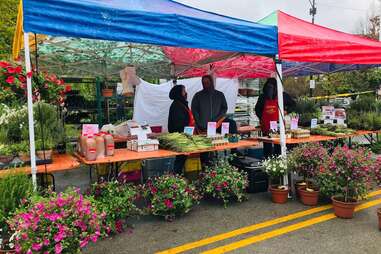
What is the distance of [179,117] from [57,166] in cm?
261

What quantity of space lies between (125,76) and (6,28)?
5507 millimetres

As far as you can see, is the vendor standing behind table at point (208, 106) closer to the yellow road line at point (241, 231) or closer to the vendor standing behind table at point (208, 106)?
the vendor standing behind table at point (208, 106)

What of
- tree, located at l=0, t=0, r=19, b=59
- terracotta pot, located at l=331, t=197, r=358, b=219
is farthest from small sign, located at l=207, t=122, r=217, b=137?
tree, located at l=0, t=0, r=19, b=59

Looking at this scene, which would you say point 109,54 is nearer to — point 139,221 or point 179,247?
point 139,221

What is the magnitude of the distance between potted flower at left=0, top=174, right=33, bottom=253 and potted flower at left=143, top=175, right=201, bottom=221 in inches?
56.6

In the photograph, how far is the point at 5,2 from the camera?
35.7ft

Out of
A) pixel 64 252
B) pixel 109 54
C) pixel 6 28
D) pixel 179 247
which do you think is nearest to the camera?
pixel 64 252

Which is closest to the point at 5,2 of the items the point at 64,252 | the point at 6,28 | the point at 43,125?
the point at 6,28

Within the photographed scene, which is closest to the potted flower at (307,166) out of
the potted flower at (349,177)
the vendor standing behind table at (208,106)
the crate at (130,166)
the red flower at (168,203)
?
the potted flower at (349,177)

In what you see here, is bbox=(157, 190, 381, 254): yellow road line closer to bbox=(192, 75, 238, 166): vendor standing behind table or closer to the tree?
bbox=(192, 75, 238, 166): vendor standing behind table

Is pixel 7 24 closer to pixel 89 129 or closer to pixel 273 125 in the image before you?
pixel 89 129

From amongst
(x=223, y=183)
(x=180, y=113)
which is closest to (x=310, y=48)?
(x=180, y=113)

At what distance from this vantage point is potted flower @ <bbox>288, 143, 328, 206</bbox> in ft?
14.1

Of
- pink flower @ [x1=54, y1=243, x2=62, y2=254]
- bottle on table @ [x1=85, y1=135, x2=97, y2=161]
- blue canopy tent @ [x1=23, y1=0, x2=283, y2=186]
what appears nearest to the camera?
pink flower @ [x1=54, y1=243, x2=62, y2=254]
